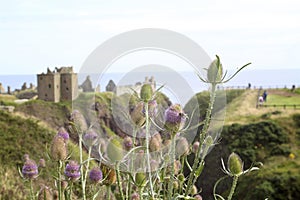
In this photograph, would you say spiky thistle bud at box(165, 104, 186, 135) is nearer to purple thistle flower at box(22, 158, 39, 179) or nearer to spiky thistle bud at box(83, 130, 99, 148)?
spiky thistle bud at box(83, 130, 99, 148)

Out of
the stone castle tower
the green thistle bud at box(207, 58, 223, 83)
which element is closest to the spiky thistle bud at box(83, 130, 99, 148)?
the green thistle bud at box(207, 58, 223, 83)

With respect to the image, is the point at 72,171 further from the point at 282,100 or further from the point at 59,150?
the point at 282,100

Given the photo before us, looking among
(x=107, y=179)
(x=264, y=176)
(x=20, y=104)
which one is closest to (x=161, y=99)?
(x=107, y=179)

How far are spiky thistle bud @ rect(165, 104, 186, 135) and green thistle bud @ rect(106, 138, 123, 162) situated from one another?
1.01ft

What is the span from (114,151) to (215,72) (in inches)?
20.0

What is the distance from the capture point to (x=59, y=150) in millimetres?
1753

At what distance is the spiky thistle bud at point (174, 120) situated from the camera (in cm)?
142

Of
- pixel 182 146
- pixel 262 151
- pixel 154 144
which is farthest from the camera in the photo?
pixel 262 151

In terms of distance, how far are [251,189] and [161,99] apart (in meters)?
16.8

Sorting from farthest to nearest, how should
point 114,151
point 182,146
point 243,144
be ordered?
1. point 243,144
2. point 182,146
3. point 114,151

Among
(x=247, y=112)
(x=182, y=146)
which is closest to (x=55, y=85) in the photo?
(x=247, y=112)

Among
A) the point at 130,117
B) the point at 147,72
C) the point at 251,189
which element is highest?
the point at 147,72

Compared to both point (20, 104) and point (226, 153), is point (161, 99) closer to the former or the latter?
point (226, 153)

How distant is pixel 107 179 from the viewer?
6.04ft
